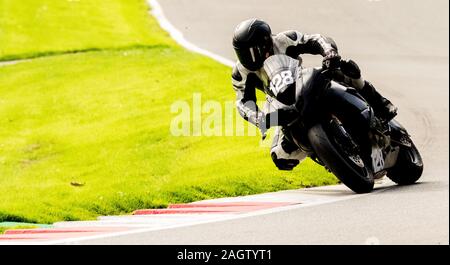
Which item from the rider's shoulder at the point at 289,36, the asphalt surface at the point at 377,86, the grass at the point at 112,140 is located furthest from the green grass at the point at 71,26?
the rider's shoulder at the point at 289,36

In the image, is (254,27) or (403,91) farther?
(403,91)

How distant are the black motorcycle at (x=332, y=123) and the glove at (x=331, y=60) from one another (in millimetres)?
56

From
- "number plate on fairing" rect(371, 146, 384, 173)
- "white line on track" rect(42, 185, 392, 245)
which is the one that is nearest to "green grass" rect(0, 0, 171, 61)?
"number plate on fairing" rect(371, 146, 384, 173)

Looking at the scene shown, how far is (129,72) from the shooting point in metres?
20.6

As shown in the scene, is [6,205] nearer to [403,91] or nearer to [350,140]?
[350,140]

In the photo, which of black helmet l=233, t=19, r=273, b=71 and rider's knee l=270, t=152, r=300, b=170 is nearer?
black helmet l=233, t=19, r=273, b=71

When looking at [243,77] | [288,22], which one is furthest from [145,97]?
[243,77]

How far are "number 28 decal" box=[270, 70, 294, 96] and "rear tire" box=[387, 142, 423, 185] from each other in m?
1.85

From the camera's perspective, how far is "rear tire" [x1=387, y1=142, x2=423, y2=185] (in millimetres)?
9320

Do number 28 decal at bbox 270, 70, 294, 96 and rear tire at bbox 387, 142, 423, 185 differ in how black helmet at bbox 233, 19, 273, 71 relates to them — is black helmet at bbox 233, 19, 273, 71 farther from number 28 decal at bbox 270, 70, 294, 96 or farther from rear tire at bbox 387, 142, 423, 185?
rear tire at bbox 387, 142, 423, 185

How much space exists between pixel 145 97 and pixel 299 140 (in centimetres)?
1036

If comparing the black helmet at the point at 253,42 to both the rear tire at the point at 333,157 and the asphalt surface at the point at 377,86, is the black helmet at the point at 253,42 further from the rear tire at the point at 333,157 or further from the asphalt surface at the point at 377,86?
the asphalt surface at the point at 377,86

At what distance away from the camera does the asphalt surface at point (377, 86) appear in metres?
6.69

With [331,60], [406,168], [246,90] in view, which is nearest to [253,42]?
[246,90]
